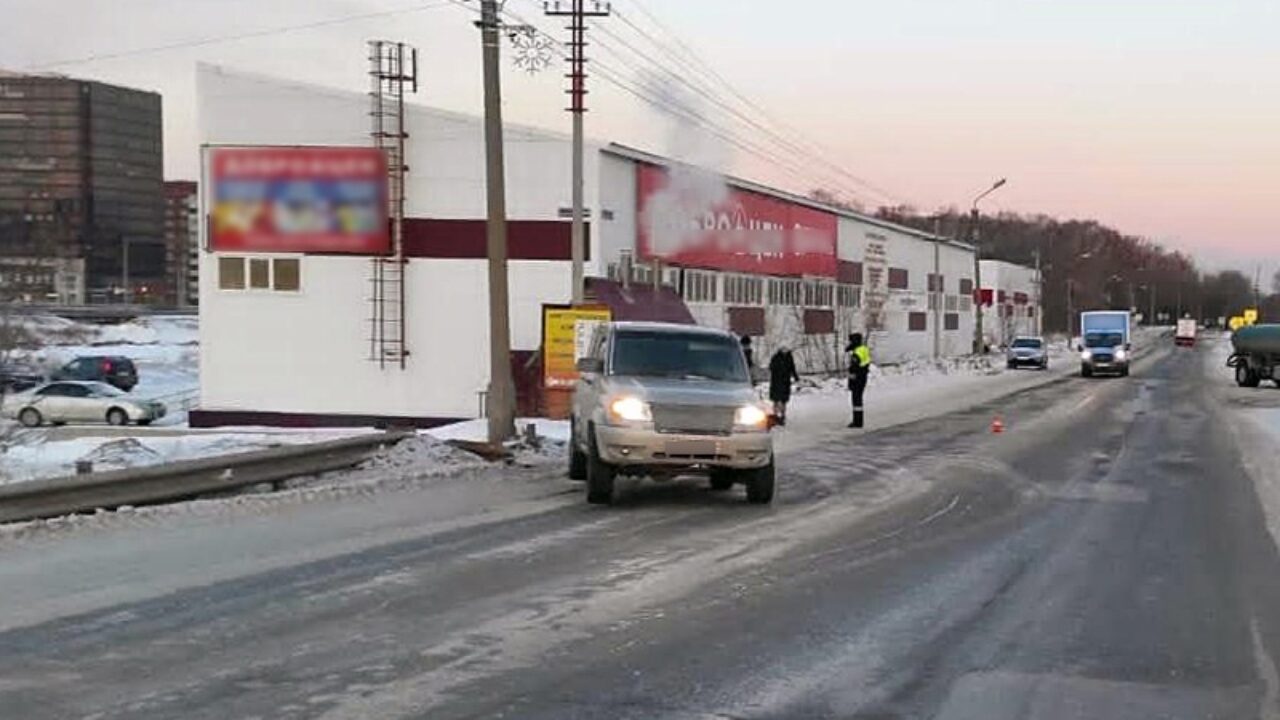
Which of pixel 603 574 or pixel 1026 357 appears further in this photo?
pixel 1026 357

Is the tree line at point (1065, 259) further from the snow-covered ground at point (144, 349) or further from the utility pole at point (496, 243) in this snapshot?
the utility pole at point (496, 243)

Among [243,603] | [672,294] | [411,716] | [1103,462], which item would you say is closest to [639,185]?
[672,294]

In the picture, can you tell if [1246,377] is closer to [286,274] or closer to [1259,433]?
[1259,433]

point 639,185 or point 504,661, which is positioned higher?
point 639,185

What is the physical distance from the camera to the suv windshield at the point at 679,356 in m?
14.6

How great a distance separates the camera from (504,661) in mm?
6949

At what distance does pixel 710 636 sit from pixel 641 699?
1458 mm

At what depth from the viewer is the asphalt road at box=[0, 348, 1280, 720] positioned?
20.6 feet

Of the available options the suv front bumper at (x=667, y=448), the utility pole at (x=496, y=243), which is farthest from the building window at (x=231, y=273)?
the suv front bumper at (x=667, y=448)

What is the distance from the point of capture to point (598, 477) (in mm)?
13773

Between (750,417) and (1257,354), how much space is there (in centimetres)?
4094

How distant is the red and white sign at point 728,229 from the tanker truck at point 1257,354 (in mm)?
17332

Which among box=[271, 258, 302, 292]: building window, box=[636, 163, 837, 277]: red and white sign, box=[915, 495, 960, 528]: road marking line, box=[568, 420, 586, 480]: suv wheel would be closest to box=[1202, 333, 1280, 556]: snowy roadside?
box=[915, 495, 960, 528]: road marking line

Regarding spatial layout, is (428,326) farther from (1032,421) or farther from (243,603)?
(243,603)
